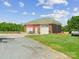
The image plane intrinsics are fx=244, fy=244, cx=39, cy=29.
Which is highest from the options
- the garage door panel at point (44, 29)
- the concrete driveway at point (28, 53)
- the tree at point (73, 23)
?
the tree at point (73, 23)

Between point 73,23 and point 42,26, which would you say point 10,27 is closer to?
point 42,26

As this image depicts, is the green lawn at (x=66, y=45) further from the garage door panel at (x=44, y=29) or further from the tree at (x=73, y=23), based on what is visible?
the tree at (x=73, y=23)

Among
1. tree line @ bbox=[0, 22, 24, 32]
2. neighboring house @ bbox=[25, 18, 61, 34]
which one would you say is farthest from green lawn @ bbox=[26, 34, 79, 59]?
tree line @ bbox=[0, 22, 24, 32]

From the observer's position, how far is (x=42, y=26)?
6044 centimetres

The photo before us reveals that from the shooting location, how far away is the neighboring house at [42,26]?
6006 cm

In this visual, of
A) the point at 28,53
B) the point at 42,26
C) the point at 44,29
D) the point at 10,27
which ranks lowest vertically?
the point at 28,53

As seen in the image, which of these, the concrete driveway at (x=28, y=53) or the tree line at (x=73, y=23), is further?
the tree line at (x=73, y=23)

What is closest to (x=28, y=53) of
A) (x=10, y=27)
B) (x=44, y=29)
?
(x=44, y=29)

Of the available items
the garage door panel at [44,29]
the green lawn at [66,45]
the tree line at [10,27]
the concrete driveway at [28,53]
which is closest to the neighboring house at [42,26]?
the garage door panel at [44,29]

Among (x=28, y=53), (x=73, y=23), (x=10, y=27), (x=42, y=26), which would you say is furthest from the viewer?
(x=73, y=23)

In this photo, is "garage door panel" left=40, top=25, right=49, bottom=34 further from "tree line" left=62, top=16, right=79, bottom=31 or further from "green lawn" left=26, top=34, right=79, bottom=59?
"green lawn" left=26, top=34, right=79, bottom=59

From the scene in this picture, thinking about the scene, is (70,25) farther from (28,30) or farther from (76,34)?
(76,34)

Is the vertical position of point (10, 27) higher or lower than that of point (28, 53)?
higher

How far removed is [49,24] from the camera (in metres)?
59.8
